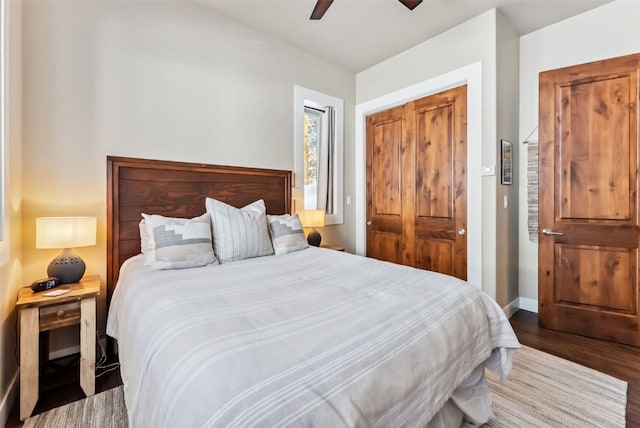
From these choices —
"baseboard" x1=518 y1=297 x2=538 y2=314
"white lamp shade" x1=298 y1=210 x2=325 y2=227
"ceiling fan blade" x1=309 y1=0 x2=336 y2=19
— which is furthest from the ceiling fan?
"baseboard" x1=518 y1=297 x2=538 y2=314

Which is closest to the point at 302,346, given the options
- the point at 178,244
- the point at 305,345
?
the point at 305,345

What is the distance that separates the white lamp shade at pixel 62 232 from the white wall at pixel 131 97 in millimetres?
344

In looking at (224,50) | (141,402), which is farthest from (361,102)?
(141,402)

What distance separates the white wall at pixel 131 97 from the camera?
Result: 197 centimetres

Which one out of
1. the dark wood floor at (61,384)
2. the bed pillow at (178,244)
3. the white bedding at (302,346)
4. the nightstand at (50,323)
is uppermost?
the bed pillow at (178,244)

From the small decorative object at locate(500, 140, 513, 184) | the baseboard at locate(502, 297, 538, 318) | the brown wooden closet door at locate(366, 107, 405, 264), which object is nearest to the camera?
the small decorative object at locate(500, 140, 513, 184)

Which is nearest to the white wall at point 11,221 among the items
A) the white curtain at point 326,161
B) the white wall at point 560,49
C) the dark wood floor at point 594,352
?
the white curtain at point 326,161

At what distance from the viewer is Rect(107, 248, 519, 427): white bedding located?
2.31 feet

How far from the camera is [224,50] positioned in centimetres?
278

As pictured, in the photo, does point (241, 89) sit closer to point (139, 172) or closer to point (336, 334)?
point (139, 172)

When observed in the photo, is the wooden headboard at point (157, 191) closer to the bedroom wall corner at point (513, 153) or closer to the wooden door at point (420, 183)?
the wooden door at point (420, 183)

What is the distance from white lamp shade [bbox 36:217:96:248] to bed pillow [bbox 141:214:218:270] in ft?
Result: 1.16

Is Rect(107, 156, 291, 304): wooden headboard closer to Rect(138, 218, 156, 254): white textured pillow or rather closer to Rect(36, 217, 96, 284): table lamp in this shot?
Rect(138, 218, 156, 254): white textured pillow

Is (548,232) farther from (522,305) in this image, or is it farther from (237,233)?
(237,233)
